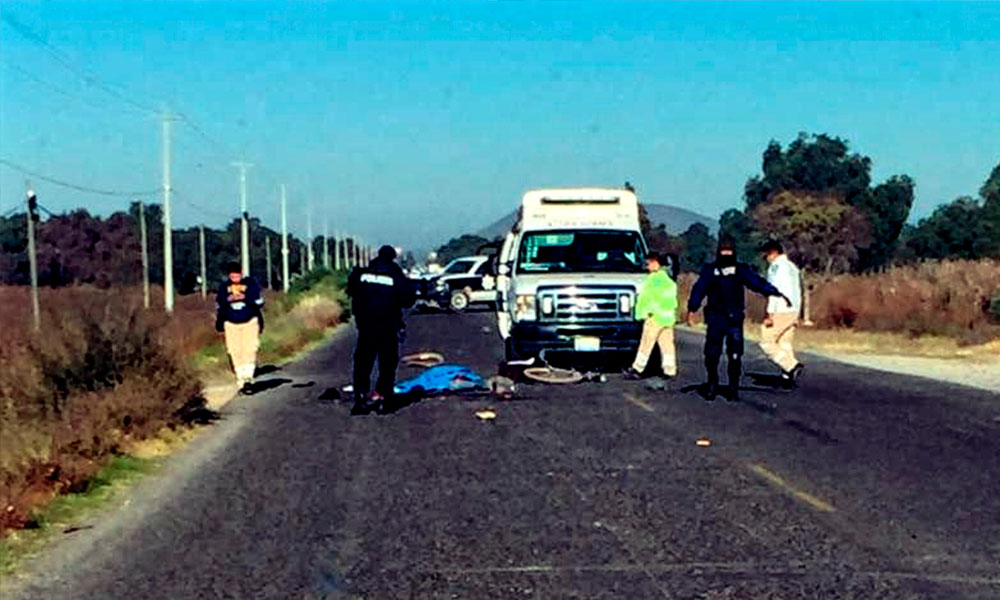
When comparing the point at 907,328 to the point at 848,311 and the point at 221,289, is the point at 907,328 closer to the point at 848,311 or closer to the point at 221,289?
the point at 848,311

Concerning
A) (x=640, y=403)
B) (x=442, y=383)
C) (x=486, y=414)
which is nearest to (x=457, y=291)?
(x=442, y=383)

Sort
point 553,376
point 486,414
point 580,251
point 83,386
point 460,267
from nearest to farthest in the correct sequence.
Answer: point 83,386 < point 486,414 < point 553,376 < point 580,251 < point 460,267

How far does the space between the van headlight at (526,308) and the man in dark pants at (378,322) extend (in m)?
5.38

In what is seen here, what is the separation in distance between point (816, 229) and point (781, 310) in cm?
6114

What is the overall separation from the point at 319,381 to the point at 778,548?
16.5 meters

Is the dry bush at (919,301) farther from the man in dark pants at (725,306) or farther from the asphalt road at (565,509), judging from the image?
the asphalt road at (565,509)

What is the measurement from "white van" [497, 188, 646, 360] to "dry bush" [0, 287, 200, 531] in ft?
21.7

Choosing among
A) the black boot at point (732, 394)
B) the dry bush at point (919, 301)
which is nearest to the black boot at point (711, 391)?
the black boot at point (732, 394)

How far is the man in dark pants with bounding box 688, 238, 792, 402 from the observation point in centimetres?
A: 2053

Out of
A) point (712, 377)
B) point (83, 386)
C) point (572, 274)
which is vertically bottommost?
point (712, 377)

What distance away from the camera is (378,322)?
19.3 m

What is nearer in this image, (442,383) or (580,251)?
(442,383)

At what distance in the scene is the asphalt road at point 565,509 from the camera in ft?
29.6

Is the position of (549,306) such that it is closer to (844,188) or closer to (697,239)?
(844,188)
